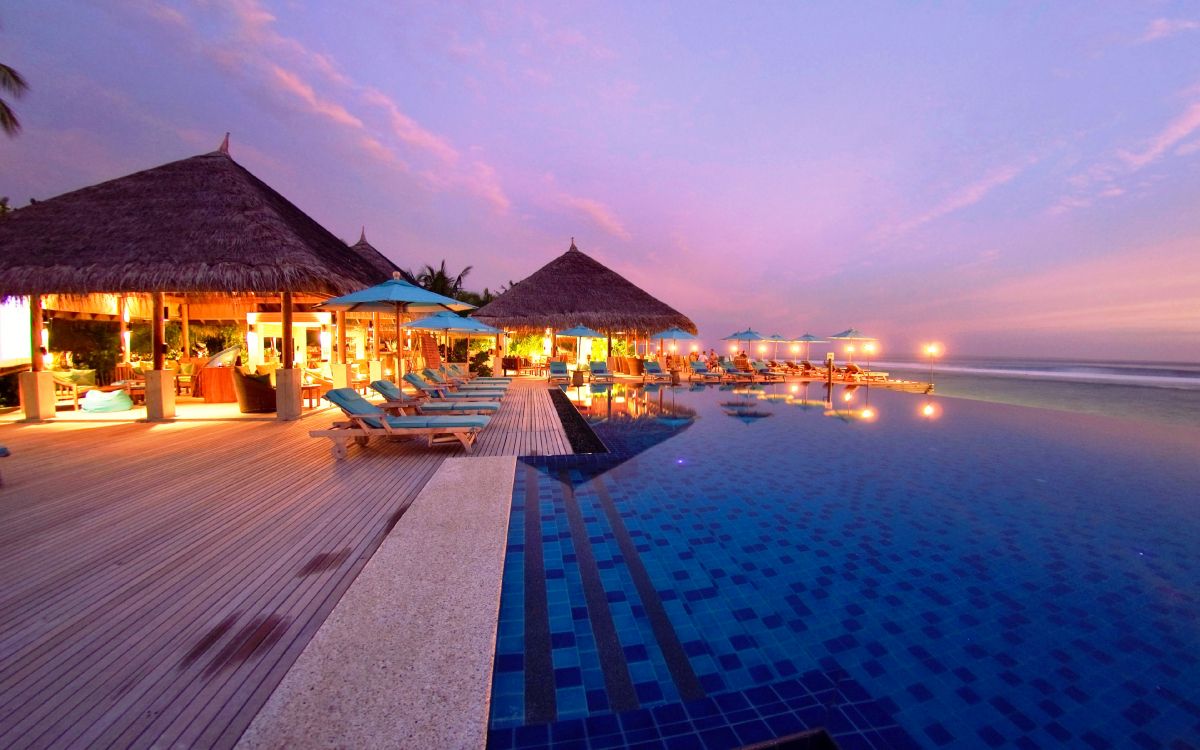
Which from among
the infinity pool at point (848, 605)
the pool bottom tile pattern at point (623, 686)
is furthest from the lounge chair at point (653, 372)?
the pool bottom tile pattern at point (623, 686)

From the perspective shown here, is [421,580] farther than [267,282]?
No

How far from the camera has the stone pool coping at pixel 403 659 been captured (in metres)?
1.49

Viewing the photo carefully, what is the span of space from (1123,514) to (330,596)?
6.82m

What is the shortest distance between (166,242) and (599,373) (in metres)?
13.3

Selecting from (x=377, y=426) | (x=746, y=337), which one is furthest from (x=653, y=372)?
(x=377, y=426)

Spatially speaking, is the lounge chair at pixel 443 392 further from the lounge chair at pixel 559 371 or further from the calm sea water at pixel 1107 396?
the calm sea water at pixel 1107 396

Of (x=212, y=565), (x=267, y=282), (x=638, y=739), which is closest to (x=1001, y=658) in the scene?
(x=638, y=739)

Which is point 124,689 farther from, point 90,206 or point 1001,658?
point 90,206

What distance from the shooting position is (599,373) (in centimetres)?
1853

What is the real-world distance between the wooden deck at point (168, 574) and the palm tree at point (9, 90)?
1227cm

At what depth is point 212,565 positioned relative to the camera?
2734mm

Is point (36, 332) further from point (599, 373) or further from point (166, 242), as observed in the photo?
point (599, 373)

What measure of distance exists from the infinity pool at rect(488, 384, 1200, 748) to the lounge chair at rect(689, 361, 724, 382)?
12157mm

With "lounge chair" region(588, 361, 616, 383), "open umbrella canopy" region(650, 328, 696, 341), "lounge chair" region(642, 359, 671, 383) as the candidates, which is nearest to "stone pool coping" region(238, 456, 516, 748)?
"lounge chair" region(642, 359, 671, 383)
